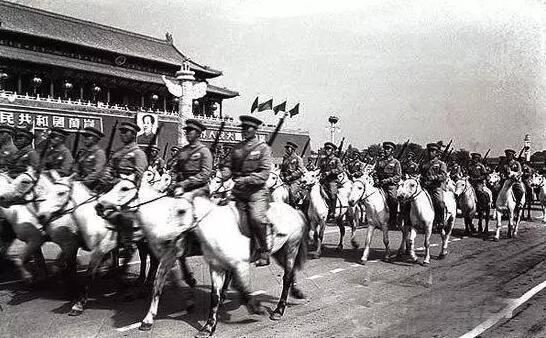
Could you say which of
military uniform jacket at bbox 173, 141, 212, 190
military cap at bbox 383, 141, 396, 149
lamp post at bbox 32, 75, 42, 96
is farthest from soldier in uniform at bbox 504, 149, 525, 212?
lamp post at bbox 32, 75, 42, 96

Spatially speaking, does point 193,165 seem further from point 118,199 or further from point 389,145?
point 389,145

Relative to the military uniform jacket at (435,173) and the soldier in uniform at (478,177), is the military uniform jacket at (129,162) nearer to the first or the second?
the military uniform jacket at (435,173)

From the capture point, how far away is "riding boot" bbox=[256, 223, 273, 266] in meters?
6.50

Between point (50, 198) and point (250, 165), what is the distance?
3044 mm

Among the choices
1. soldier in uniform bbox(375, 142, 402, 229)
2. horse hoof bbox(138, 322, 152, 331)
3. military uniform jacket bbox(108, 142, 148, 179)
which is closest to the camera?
horse hoof bbox(138, 322, 152, 331)

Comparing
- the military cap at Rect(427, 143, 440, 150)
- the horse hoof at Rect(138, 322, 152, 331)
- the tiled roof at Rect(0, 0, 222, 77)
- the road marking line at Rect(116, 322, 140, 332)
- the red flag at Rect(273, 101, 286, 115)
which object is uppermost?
the tiled roof at Rect(0, 0, 222, 77)

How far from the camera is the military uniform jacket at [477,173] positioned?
49.3ft

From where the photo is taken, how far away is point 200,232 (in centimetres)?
621

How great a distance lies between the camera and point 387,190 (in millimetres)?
11047

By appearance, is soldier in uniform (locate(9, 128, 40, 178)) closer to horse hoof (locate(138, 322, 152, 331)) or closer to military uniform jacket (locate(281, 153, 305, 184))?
horse hoof (locate(138, 322, 152, 331))

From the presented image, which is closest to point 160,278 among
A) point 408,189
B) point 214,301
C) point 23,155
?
point 214,301

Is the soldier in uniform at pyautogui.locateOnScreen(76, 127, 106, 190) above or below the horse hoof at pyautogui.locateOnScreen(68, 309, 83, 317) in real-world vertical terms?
above

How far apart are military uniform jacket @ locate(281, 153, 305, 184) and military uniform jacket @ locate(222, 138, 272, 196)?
224 inches

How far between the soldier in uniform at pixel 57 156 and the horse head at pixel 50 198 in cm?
88
